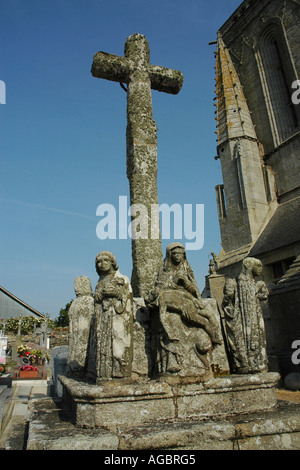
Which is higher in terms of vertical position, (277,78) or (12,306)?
(277,78)

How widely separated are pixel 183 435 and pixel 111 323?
128 cm

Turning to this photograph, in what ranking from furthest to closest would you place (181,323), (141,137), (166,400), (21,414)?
1. (21,414)
2. (141,137)
3. (181,323)
4. (166,400)

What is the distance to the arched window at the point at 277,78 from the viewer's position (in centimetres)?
2108

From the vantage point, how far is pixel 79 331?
14.9 ft

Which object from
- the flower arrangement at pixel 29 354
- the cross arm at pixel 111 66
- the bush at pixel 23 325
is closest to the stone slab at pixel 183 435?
the cross arm at pixel 111 66

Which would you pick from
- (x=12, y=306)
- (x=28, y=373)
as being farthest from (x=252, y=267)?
(x=12, y=306)

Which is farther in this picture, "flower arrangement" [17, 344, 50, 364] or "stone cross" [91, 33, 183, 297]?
"flower arrangement" [17, 344, 50, 364]

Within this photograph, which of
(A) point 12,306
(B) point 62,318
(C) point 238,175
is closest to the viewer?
(C) point 238,175

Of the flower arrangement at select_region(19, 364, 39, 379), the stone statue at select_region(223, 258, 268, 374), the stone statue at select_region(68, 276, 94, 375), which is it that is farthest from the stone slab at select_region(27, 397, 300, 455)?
the flower arrangement at select_region(19, 364, 39, 379)

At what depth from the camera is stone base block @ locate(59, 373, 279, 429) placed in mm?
3289

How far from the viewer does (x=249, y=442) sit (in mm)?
3158

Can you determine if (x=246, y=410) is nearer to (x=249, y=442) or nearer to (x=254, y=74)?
(x=249, y=442)

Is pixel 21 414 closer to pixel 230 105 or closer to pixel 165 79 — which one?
pixel 165 79

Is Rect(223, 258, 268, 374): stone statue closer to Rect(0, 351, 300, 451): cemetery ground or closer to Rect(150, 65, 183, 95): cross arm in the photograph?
Rect(0, 351, 300, 451): cemetery ground
